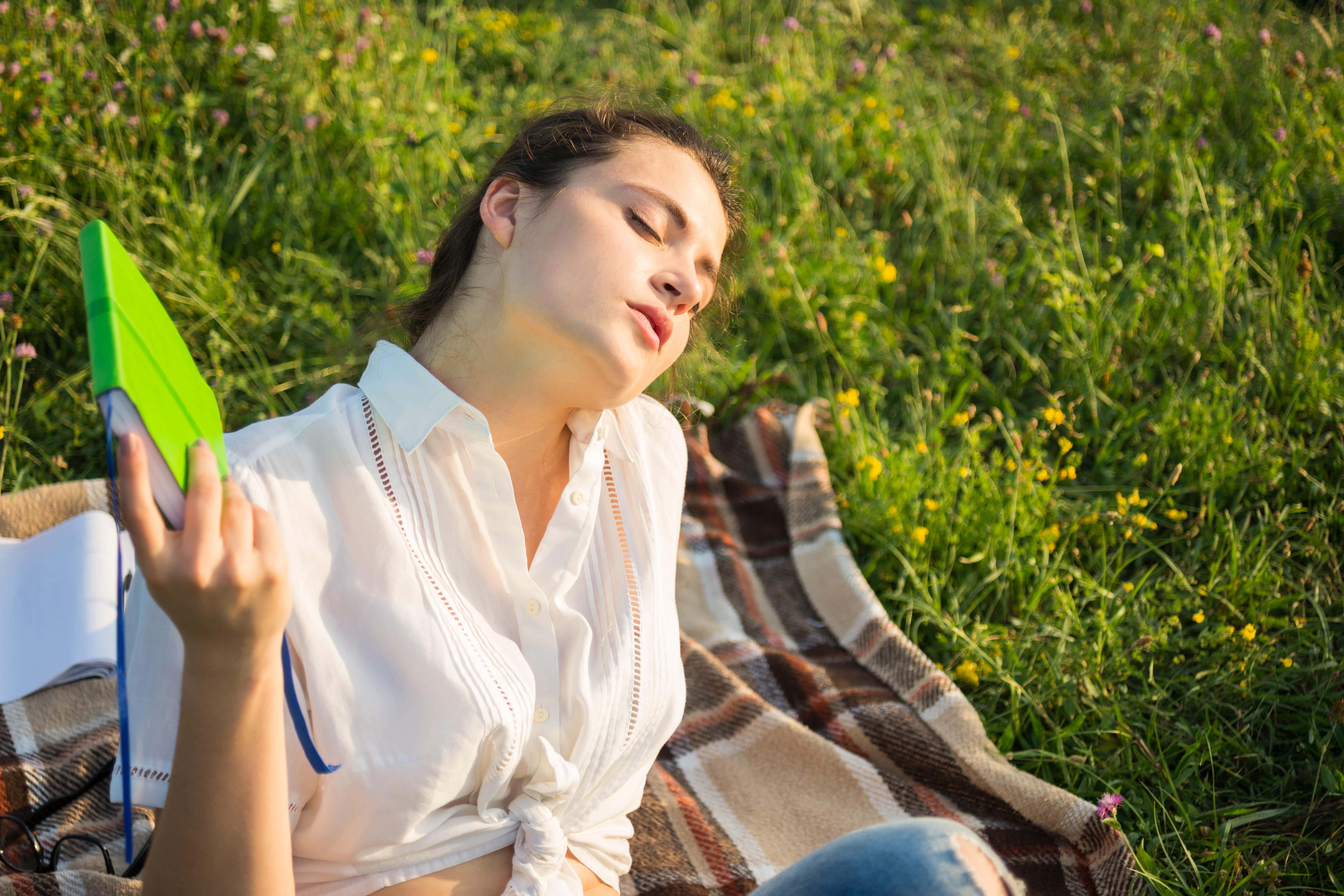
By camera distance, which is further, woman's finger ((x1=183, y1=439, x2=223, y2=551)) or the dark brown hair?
the dark brown hair

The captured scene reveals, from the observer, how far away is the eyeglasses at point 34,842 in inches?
71.6

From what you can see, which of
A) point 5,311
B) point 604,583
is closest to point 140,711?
point 604,583

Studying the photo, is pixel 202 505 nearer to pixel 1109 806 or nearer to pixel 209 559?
pixel 209 559

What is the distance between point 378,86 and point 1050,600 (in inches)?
120

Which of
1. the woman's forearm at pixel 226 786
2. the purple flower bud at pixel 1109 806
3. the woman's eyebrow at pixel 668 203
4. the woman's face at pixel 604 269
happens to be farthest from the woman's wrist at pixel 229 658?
the purple flower bud at pixel 1109 806

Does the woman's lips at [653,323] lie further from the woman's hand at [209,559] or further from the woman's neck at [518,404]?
the woman's hand at [209,559]

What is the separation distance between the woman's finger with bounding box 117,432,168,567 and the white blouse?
33cm

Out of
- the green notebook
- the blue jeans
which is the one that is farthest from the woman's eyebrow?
the blue jeans

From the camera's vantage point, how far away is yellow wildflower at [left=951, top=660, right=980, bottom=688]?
244 cm

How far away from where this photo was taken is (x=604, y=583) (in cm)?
164

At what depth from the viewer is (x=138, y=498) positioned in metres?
0.90

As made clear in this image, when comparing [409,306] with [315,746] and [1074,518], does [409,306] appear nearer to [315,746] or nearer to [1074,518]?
[315,746]

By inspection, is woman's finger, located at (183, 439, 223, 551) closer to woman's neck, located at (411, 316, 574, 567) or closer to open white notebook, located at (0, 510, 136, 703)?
woman's neck, located at (411, 316, 574, 567)

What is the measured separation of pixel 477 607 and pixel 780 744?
3.92ft
